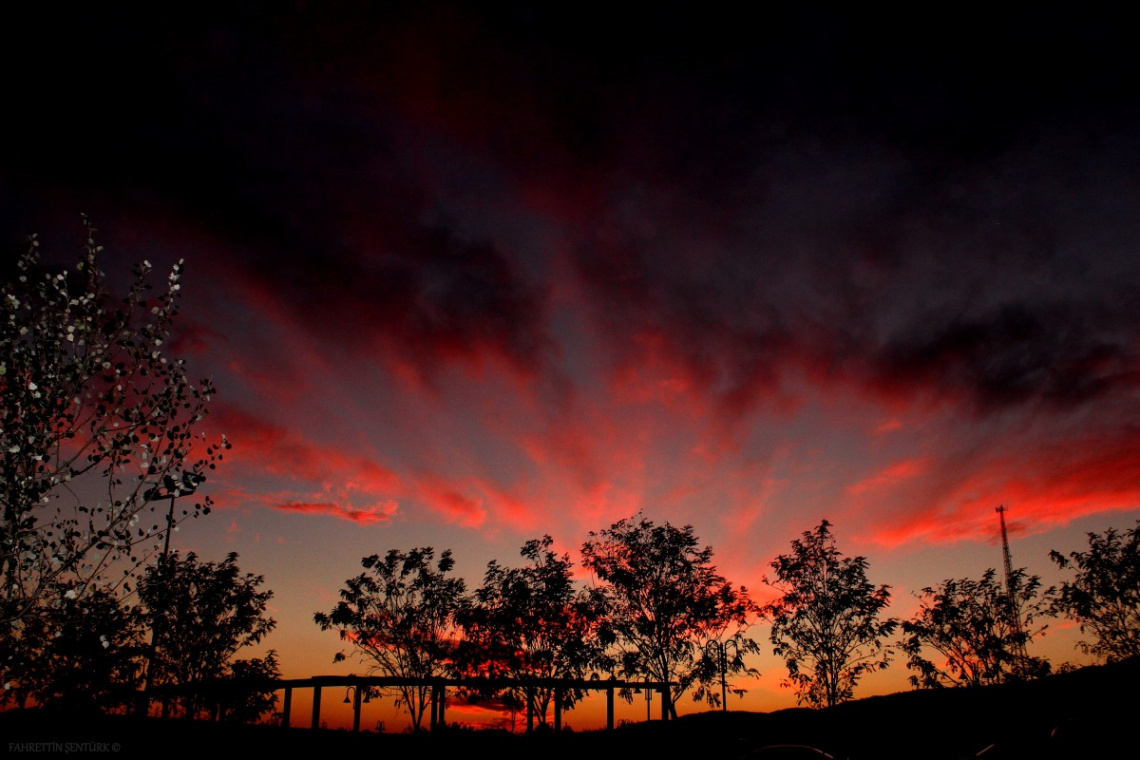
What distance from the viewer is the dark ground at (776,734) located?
15422 millimetres

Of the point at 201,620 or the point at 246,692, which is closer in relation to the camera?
the point at 246,692

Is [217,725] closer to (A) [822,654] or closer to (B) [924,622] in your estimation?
(A) [822,654]

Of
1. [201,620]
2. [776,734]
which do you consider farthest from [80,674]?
[776,734]

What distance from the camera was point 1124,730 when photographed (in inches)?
589

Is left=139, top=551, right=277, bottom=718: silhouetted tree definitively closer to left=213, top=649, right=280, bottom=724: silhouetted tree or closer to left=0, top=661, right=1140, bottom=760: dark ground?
left=213, top=649, right=280, bottom=724: silhouetted tree

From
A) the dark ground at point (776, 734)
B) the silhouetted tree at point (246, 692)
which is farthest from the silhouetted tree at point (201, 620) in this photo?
the dark ground at point (776, 734)

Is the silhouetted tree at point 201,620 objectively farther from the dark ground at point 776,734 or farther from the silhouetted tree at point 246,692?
the dark ground at point 776,734

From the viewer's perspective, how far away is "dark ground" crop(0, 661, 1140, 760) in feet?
50.6

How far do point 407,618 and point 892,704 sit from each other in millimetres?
30614

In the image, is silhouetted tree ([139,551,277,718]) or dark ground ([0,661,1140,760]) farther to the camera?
silhouetted tree ([139,551,277,718])

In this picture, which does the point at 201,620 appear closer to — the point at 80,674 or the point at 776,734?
the point at 80,674

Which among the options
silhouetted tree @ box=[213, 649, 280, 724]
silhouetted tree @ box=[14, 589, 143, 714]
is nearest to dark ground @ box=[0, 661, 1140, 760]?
silhouetted tree @ box=[213, 649, 280, 724]

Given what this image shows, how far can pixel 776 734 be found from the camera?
30.1 meters

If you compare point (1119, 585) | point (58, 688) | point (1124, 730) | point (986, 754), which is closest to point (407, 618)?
point (58, 688)
